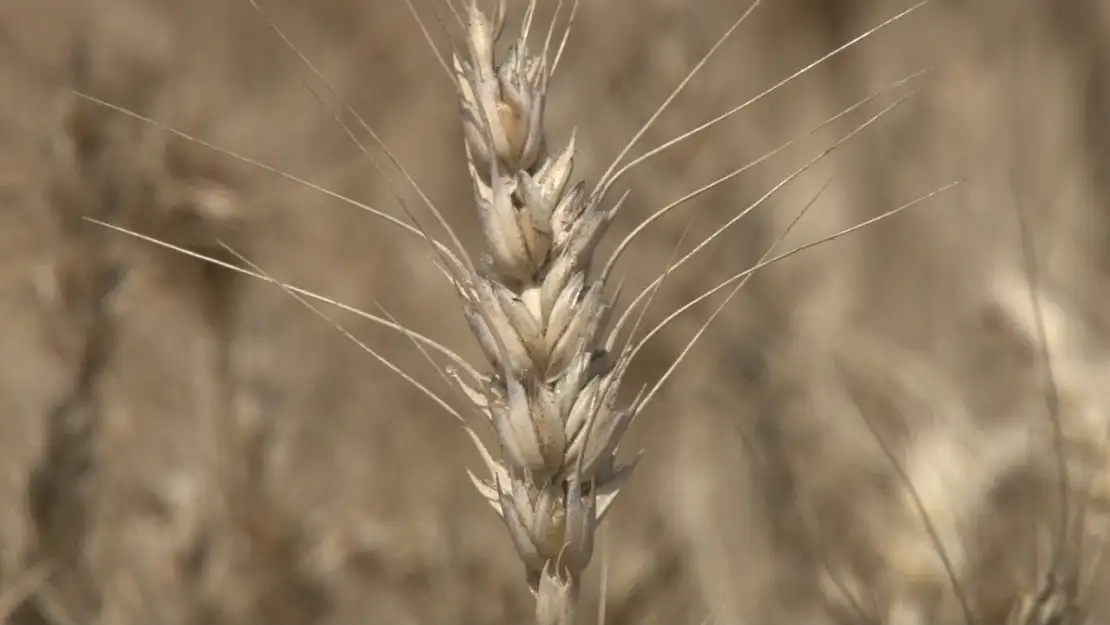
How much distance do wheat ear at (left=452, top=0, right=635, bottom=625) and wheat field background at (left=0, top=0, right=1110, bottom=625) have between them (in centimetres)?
30

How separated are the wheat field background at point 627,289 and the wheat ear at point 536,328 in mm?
301

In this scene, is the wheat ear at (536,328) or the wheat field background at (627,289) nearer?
the wheat ear at (536,328)

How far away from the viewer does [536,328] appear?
0.33 metres

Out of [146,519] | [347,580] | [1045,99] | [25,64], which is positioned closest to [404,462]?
[347,580]

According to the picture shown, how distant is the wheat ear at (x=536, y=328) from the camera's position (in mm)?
318

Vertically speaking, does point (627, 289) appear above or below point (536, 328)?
below

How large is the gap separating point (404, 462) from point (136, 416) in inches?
9.7

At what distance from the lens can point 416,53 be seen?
890 millimetres

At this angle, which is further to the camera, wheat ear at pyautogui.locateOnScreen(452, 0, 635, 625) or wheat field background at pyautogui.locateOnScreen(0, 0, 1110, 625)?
wheat field background at pyautogui.locateOnScreen(0, 0, 1110, 625)

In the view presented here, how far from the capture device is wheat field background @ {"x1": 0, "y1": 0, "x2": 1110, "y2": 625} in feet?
2.11

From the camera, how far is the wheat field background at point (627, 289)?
2.11 ft

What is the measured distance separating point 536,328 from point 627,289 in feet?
1.86

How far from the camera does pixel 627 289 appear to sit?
0.89 m

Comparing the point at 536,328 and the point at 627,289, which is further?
the point at 627,289
